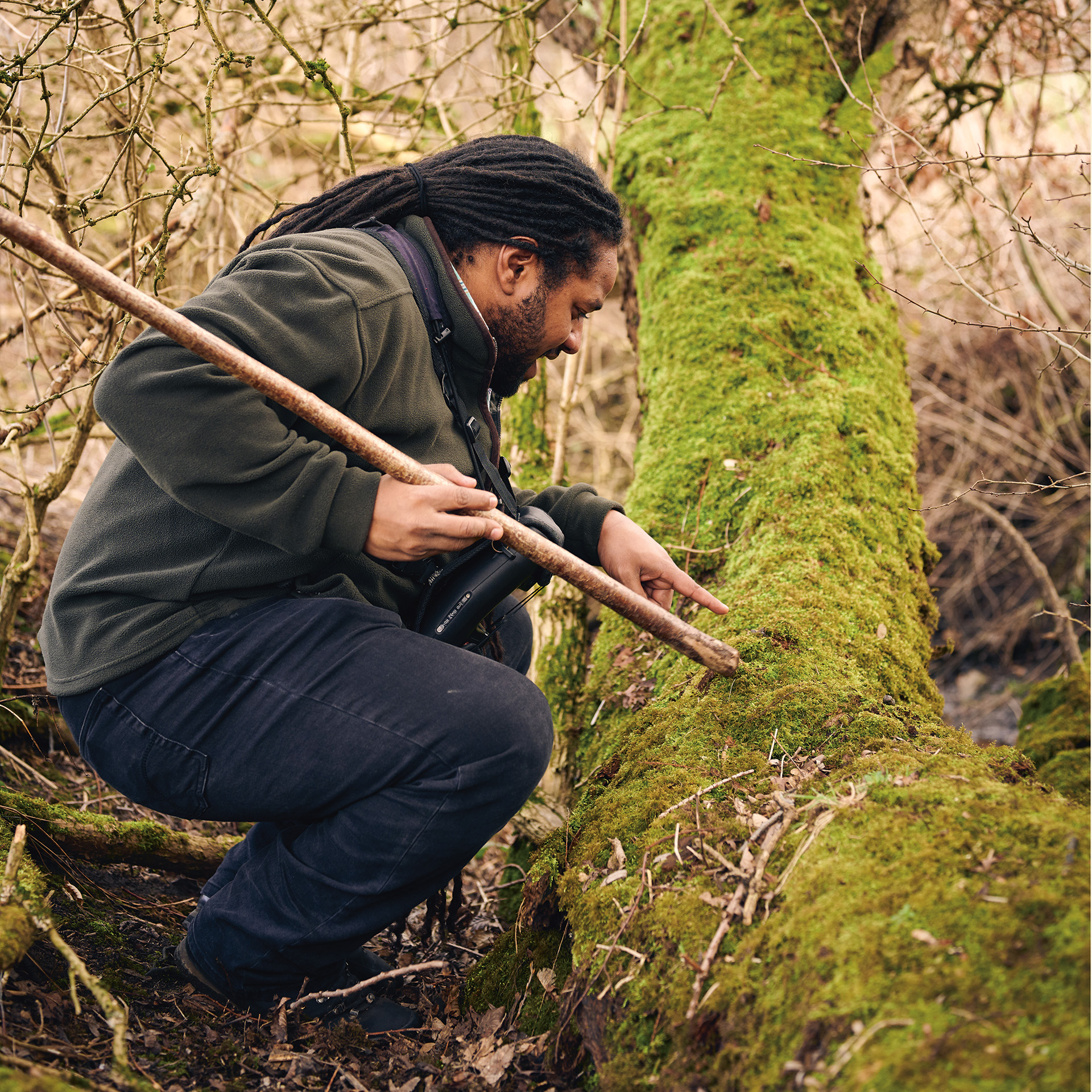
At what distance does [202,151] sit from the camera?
4062 millimetres

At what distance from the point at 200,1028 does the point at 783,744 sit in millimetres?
1581

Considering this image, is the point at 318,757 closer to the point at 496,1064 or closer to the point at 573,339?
the point at 496,1064

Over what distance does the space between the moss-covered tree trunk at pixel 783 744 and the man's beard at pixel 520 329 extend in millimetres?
1041

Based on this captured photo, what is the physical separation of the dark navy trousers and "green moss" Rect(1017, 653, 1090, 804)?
2.01 m

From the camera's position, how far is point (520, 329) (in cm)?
243

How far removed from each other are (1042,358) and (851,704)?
516cm

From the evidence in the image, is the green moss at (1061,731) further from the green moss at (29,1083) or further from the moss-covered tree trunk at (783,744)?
the green moss at (29,1083)

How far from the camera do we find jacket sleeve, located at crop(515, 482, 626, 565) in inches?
107

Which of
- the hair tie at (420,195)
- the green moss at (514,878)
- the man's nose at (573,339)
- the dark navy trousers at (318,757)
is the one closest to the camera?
the dark navy trousers at (318,757)

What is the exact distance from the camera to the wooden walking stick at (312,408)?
5.69 feet

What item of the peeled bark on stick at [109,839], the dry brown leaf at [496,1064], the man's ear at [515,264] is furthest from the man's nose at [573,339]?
the peeled bark on stick at [109,839]

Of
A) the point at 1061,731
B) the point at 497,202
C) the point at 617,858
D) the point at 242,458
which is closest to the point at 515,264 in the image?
the point at 497,202

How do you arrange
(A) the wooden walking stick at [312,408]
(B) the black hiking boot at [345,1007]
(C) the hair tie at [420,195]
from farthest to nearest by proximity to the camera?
1. (C) the hair tie at [420,195]
2. (B) the black hiking boot at [345,1007]
3. (A) the wooden walking stick at [312,408]

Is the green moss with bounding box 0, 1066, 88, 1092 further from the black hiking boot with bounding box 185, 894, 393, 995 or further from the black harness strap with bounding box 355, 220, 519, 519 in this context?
the black harness strap with bounding box 355, 220, 519, 519
